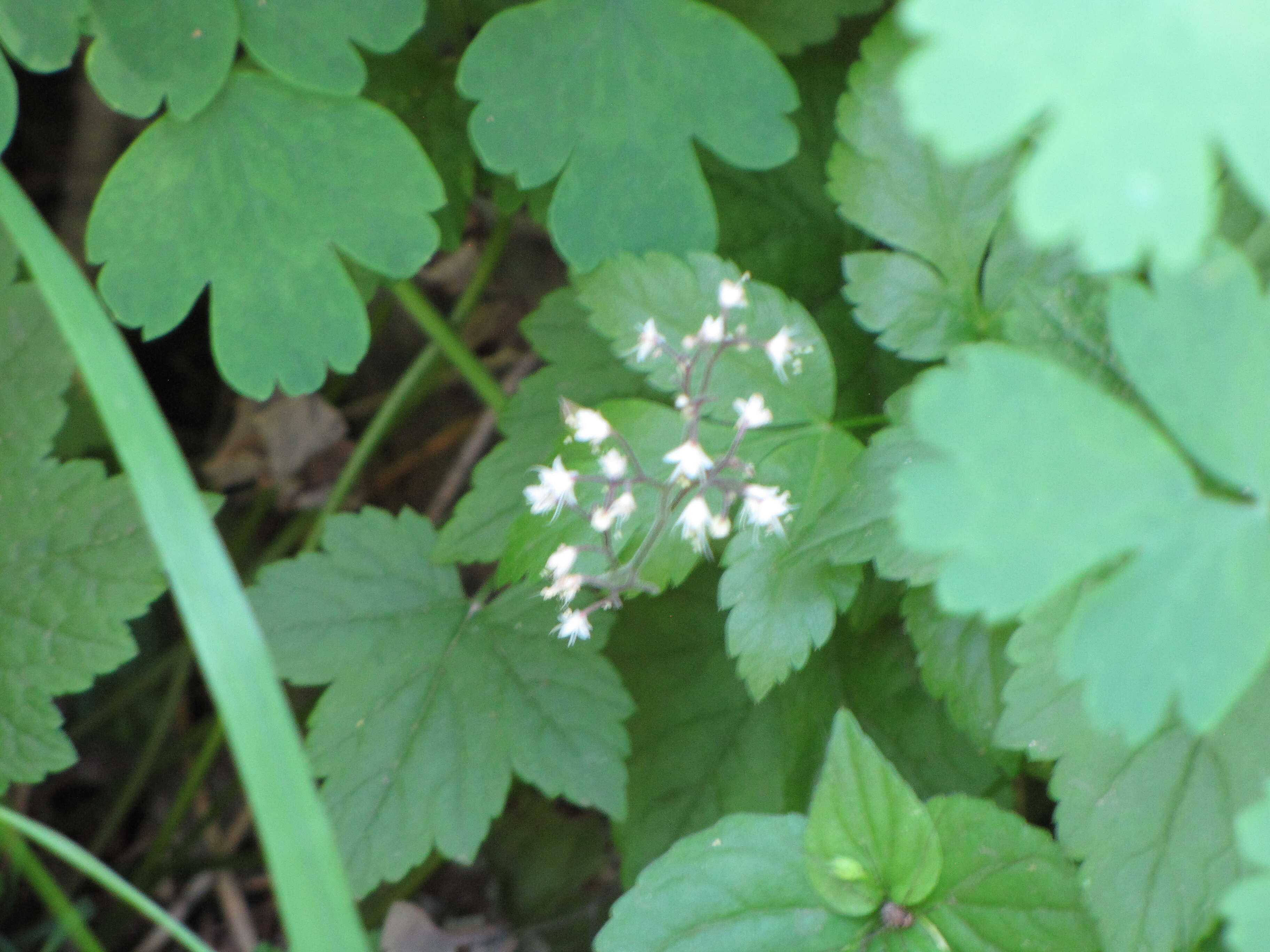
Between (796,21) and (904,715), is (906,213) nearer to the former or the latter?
(796,21)

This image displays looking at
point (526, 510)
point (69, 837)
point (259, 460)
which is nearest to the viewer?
point (526, 510)

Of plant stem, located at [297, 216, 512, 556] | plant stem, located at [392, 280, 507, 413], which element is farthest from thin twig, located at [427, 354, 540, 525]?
plant stem, located at [392, 280, 507, 413]

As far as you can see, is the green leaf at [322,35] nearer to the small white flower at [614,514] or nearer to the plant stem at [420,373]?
the plant stem at [420,373]

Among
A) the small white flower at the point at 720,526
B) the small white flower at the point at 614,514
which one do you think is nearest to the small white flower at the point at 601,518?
the small white flower at the point at 614,514

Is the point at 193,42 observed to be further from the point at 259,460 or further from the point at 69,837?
the point at 69,837

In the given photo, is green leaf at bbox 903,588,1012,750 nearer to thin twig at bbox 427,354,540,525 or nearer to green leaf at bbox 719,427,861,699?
green leaf at bbox 719,427,861,699

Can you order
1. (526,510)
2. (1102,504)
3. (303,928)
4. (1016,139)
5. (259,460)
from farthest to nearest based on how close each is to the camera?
(259,460) < (526,510) < (1016,139) < (303,928) < (1102,504)

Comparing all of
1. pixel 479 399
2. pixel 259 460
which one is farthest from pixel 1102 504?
pixel 259 460

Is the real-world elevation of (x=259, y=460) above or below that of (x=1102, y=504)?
→ below
